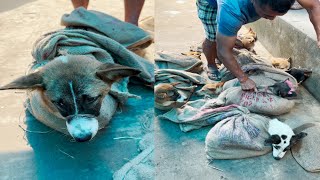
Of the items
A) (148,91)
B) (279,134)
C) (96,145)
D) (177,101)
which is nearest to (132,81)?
(148,91)

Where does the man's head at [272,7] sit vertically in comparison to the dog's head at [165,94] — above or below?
above

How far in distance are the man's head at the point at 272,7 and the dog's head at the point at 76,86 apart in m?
0.96

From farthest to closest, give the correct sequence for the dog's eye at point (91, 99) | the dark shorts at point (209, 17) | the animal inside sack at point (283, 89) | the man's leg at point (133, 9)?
the man's leg at point (133, 9) < the dark shorts at point (209, 17) < the animal inside sack at point (283, 89) < the dog's eye at point (91, 99)

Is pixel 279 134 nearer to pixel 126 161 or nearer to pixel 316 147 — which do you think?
pixel 316 147

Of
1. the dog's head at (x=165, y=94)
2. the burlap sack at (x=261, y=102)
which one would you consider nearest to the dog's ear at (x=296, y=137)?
the burlap sack at (x=261, y=102)

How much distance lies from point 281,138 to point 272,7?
86 cm

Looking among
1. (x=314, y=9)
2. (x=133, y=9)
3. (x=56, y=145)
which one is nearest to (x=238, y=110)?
(x=314, y=9)

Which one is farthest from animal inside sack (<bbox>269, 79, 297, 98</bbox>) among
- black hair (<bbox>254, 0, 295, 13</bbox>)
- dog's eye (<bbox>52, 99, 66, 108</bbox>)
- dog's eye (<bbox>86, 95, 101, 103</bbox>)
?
dog's eye (<bbox>52, 99, 66, 108</bbox>)

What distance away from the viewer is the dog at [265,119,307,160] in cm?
257

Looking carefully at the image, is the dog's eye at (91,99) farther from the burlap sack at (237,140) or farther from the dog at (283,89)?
the dog at (283,89)

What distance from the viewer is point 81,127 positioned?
7.89 ft

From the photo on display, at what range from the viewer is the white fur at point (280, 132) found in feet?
8.41

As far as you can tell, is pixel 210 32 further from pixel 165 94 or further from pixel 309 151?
pixel 309 151

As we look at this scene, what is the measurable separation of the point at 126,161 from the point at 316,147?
1238mm
